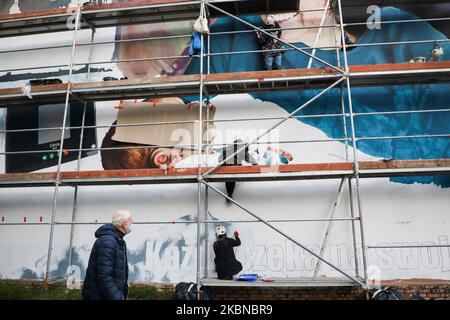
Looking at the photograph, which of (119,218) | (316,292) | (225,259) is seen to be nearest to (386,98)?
(316,292)

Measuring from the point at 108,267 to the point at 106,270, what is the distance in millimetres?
28

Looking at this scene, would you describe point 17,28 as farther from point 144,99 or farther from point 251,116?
point 251,116

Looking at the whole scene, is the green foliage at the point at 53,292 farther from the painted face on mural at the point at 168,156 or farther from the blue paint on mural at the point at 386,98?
the blue paint on mural at the point at 386,98

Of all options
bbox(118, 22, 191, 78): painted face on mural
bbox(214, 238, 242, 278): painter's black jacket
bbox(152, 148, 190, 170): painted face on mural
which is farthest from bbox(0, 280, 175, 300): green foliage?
bbox(118, 22, 191, 78): painted face on mural

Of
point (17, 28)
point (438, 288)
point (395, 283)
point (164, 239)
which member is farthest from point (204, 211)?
point (17, 28)

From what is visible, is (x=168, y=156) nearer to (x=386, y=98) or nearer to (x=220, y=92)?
(x=220, y=92)

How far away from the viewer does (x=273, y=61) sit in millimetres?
6461

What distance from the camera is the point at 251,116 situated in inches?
257

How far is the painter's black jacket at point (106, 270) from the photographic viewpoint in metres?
2.92

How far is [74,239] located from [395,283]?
5.44 metres

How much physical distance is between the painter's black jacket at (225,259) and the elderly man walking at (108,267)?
97.8 inches

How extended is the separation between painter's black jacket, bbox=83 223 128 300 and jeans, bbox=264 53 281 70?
14.4ft

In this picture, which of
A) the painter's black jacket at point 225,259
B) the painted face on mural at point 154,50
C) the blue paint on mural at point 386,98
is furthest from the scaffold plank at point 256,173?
the painted face on mural at point 154,50

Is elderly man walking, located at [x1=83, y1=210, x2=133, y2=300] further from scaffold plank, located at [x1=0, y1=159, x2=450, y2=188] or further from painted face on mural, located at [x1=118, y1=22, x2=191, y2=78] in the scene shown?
painted face on mural, located at [x1=118, y1=22, x2=191, y2=78]
